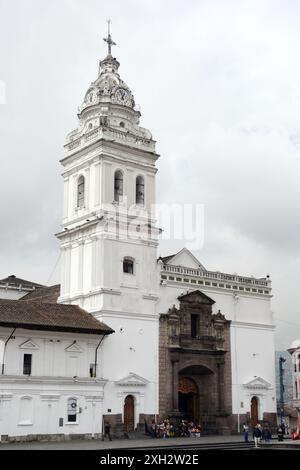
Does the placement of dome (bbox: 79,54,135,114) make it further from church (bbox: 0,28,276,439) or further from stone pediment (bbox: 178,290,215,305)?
stone pediment (bbox: 178,290,215,305)

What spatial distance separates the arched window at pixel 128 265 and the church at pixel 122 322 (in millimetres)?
76

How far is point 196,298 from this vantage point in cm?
4672

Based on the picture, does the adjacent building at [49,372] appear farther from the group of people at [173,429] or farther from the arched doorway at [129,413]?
the group of people at [173,429]

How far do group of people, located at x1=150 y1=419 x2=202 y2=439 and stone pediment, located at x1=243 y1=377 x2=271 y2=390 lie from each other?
5387mm

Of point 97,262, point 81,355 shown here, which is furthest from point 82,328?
point 97,262

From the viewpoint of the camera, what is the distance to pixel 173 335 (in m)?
44.8

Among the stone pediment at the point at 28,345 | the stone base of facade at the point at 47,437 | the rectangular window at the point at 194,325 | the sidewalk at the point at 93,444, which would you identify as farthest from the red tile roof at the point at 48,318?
the rectangular window at the point at 194,325

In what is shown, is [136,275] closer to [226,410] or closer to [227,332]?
[227,332]

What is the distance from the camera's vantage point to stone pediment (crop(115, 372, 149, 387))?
41281 mm

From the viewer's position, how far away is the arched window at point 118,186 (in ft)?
150

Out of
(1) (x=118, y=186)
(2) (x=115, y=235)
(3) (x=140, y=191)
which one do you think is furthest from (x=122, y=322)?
(3) (x=140, y=191)

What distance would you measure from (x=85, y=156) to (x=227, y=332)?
1601cm

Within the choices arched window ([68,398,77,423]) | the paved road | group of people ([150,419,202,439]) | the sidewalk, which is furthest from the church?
the paved road

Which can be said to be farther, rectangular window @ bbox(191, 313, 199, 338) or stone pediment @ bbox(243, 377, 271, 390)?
stone pediment @ bbox(243, 377, 271, 390)
